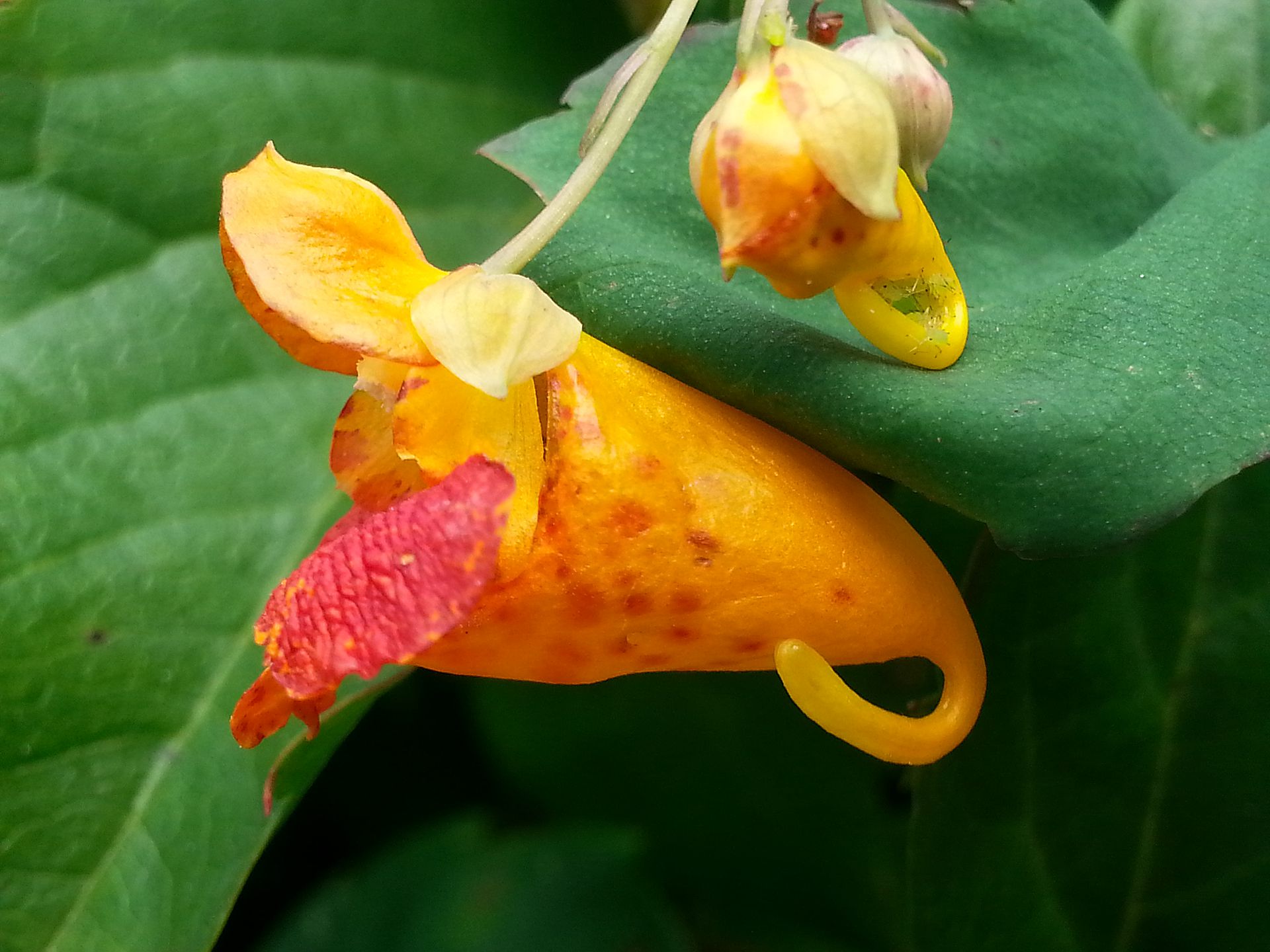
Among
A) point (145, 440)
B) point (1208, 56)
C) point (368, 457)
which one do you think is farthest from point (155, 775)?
point (1208, 56)

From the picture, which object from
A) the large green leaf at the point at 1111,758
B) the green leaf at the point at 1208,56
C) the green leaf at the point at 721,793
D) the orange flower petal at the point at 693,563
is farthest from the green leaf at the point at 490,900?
the green leaf at the point at 1208,56

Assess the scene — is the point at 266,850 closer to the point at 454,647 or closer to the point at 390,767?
the point at 390,767

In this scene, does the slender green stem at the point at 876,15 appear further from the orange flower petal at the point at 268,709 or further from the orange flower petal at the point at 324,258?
the orange flower petal at the point at 268,709

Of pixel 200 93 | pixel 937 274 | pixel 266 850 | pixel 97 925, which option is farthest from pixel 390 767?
pixel 937 274

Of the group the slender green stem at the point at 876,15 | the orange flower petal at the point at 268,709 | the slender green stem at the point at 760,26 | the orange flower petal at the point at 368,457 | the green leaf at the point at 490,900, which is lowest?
the green leaf at the point at 490,900

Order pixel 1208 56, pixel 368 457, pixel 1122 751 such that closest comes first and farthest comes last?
1. pixel 368 457
2. pixel 1122 751
3. pixel 1208 56

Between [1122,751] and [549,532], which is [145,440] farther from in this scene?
[1122,751]
